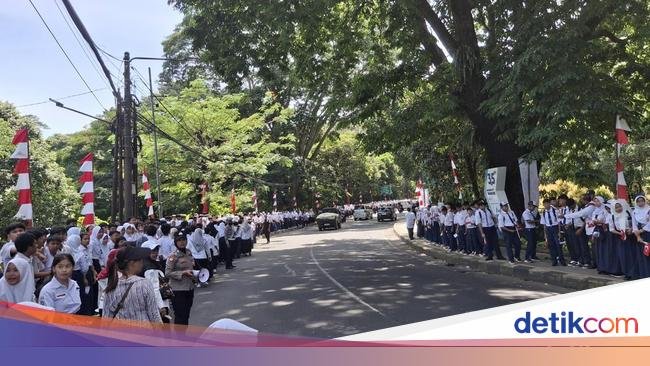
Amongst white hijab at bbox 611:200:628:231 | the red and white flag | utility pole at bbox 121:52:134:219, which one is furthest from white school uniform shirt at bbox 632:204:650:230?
utility pole at bbox 121:52:134:219

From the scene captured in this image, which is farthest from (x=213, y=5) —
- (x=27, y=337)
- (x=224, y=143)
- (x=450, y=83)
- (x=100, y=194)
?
(x=100, y=194)

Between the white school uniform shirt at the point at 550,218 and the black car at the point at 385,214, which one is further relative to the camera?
the black car at the point at 385,214

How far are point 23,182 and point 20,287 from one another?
14.1 ft

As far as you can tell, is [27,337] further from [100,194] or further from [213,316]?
[100,194]

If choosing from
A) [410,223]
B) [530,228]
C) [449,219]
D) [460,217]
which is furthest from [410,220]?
[530,228]

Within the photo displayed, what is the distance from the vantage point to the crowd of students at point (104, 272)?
159 inches

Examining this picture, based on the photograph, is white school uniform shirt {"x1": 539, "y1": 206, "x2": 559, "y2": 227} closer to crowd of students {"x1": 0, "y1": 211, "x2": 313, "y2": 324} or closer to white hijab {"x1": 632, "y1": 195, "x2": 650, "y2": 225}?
white hijab {"x1": 632, "y1": 195, "x2": 650, "y2": 225}

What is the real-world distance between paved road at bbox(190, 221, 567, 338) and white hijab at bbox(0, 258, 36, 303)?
329cm

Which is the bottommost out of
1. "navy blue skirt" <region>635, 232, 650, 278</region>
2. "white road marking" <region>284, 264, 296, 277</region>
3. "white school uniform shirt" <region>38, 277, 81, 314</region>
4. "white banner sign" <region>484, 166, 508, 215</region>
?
"white road marking" <region>284, 264, 296, 277</region>

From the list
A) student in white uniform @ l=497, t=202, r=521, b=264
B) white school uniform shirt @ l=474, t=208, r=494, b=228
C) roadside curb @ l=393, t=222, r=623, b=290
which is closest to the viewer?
roadside curb @ l=393, t=222, r=623, b=290

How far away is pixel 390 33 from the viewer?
1761 cm

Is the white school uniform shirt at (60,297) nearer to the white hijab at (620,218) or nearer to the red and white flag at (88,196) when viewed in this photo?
the red and white flag at (88,196)

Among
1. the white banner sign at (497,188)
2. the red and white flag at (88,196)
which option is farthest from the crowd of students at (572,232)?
the red and white flag at (88,196)

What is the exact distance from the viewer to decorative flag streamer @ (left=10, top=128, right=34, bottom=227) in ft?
29.8
